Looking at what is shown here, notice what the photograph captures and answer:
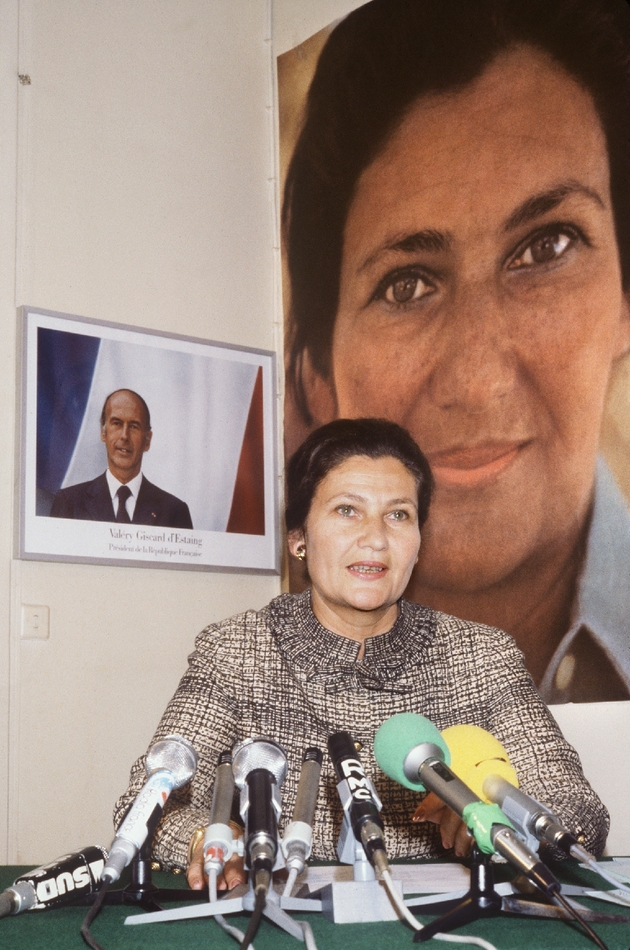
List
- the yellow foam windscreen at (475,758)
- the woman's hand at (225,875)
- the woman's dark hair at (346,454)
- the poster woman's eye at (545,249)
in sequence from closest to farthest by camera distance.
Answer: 1. the yellow foam windscreen at (475,758)
2. the woman's hand at (225,875)
3. the woman's dark hair at (346,454)
4. the poster woman's eye at (545,249)

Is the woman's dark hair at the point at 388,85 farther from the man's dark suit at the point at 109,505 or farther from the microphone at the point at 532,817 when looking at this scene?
the microphone at the point at 532,817

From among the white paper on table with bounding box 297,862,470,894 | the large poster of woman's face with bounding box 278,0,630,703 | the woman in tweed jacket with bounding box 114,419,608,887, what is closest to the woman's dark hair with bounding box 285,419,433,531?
the woman in tweed jacket with bounding box 114,419,608,887

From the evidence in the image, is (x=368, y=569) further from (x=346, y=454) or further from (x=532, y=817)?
(x=532, y=817)

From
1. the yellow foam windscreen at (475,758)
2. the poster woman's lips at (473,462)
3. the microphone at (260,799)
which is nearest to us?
the microphone at (260,799)

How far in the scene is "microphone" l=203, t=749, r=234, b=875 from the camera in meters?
1.20

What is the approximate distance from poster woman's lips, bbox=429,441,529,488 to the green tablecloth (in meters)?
1.94

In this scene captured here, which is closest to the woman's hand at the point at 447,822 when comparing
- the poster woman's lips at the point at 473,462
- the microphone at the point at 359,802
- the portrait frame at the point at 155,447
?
the microphone at the point at 359,802

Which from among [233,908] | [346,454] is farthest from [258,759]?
[346,454]

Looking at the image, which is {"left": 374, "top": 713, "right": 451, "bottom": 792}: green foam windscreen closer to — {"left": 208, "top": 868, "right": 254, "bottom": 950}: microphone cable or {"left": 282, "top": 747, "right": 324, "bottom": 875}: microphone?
{"left": 282, "top": 747, "right": 324, "bottom": 875}: microphone

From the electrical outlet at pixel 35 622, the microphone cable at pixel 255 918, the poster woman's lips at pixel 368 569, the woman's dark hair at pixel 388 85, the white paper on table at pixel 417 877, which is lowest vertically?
the white paper on table at pixel 417 877

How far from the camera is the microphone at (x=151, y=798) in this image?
1163mm

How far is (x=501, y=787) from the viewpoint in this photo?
1.23 m

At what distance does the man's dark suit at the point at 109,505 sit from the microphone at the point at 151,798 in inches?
85.5

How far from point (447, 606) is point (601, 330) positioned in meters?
0.99
